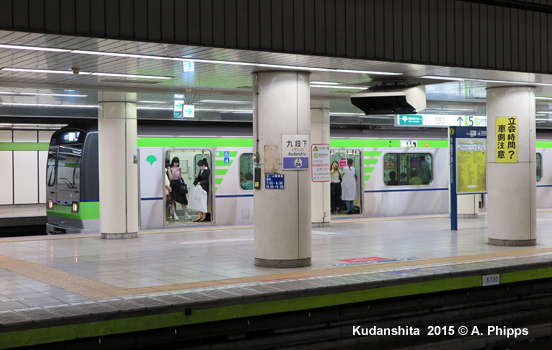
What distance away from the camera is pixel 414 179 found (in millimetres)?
19984

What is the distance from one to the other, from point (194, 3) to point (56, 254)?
17.6 feet

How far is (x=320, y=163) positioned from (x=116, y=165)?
14.0 feet

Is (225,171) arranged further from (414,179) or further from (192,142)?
(414,179)

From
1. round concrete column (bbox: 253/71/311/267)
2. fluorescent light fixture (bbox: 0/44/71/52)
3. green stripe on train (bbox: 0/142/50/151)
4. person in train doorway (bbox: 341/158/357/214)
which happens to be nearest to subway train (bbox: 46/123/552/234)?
person in train doorway (bbox: 341/158/357/214)

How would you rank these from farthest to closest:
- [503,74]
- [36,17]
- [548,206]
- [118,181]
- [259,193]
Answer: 1. [548,206]
2. [118,181]
3. [503,74]
4. [259,193]
5. [36,17]

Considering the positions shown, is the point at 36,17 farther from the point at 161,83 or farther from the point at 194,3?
the point at 161,83

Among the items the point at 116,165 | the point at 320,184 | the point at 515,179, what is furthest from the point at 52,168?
the point at 515,179

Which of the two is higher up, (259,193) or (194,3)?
(194,3)

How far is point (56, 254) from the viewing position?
36.0 feet

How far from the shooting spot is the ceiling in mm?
7637

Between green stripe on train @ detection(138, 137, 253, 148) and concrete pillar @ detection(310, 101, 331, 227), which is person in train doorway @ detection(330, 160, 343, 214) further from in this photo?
concrete pillar @ detection(310, 101, 331, 227)

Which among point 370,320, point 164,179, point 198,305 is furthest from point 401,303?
point 164,179

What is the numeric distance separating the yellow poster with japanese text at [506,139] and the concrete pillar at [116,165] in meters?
6.80

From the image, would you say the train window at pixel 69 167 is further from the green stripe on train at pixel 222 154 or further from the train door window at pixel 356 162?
the train door window at pixel 356 162
